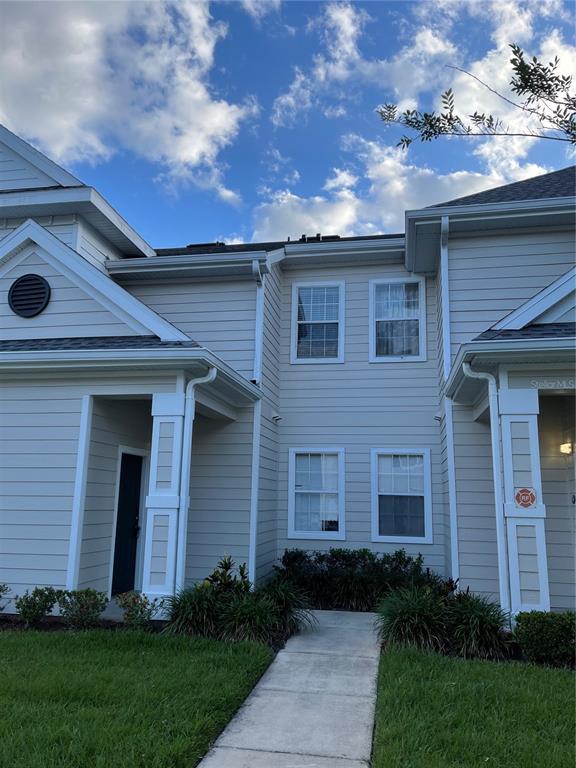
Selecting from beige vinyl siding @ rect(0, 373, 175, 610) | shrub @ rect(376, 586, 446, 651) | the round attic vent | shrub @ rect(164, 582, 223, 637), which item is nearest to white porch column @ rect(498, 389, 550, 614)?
shrub @ rect(376, 586, 446, 651)

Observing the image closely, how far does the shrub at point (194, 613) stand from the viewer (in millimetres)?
5699

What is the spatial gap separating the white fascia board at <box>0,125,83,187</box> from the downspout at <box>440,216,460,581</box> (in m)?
5.94

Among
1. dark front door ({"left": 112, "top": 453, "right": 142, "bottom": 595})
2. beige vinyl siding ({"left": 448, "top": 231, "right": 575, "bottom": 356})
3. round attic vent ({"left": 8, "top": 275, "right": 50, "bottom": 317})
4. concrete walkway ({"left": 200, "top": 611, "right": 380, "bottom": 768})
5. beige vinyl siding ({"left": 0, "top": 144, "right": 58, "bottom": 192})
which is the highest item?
beige vinyl siding ({"left": 0, "top": 144, "right": 58, "bottom": 192})

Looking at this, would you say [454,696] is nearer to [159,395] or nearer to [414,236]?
[159,395]

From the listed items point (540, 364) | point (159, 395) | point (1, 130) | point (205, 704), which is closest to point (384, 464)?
point (540, 364)

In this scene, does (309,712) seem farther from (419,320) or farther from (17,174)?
(17,174)

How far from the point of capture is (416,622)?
18.1 ft

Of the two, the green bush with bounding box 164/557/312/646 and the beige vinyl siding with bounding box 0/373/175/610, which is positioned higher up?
the beige vinyl siding with bounding box 0/373/175/610

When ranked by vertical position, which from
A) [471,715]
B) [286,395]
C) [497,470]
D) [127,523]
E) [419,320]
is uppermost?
[419,320]

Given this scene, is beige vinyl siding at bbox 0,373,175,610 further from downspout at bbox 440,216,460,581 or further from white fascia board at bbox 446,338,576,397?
downspout at bbox 440,216,460,581

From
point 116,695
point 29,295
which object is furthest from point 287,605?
point 29,295

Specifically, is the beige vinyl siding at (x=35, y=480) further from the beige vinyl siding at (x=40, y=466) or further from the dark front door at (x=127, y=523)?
the dark front door at (x=127, y=523)

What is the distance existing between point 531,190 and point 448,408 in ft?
12.0

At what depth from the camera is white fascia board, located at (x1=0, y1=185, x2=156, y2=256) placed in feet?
27.3
